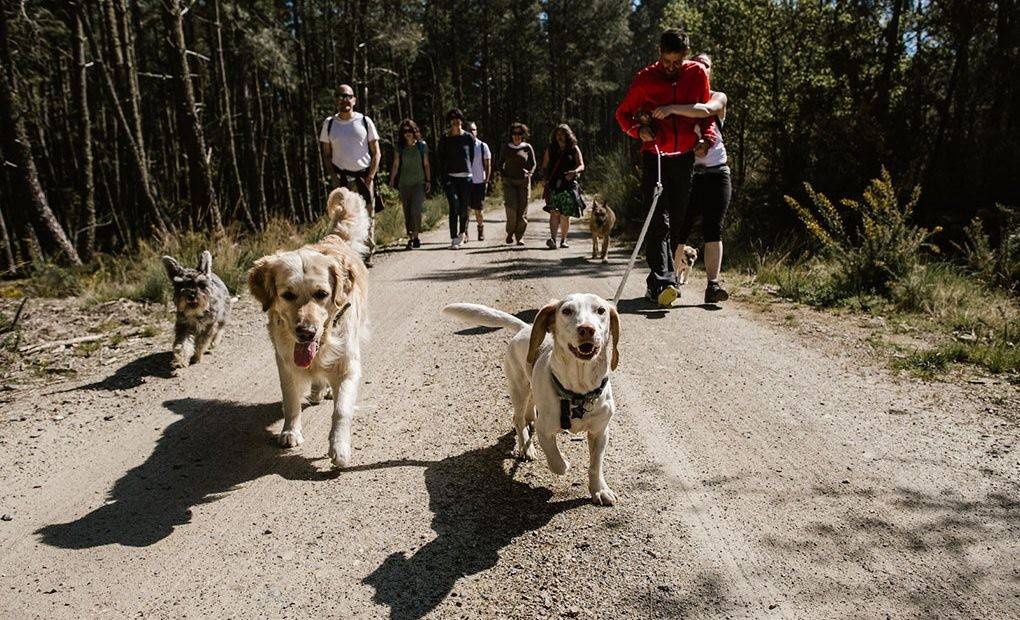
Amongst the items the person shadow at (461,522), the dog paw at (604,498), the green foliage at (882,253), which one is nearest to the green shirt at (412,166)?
the green foliage at (882,253)

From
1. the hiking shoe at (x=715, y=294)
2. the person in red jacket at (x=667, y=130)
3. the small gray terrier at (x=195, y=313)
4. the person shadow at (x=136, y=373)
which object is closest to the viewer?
the person shadow at (x=136, y=373)

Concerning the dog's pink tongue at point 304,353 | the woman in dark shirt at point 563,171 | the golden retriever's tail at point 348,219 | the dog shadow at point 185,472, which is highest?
the woman in dark shirt at point 563,171

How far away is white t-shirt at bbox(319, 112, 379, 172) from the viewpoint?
9555 mm

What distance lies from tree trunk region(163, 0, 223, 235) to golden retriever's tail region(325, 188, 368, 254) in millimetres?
5660

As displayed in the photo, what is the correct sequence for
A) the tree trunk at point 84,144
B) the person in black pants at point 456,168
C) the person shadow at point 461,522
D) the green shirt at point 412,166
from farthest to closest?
the person in black pants at point 456,168, the green shirt at point 412,166, the tree trunk at point 84,144, the person shadow at point 461,522

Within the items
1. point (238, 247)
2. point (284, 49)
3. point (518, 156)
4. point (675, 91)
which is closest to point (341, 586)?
point (675, 91)

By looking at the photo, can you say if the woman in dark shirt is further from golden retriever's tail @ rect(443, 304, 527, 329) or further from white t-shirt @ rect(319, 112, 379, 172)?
golden retriever's tail @ rect(443, 304, 527, 329)

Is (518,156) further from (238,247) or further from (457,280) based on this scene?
(238,247)

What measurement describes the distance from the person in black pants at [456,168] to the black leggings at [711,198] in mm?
6284

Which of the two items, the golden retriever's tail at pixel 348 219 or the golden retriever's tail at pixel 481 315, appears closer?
the golden retriever's tail at pixel 481 315

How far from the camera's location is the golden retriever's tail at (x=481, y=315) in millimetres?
3699

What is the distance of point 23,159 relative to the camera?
9430 millimetres

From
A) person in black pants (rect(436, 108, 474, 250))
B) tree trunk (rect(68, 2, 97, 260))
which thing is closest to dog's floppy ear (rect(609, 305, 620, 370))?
person in black pants (rect(436, 108, 474, 250))

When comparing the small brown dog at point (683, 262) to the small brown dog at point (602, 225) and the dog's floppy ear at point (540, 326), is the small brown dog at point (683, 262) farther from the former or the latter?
the dog's floppy ear at point (540, 326)
